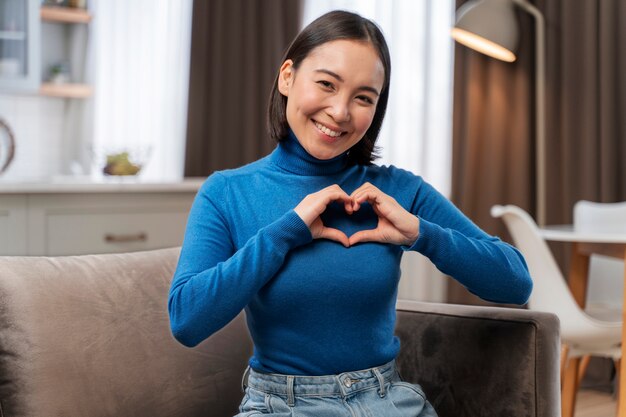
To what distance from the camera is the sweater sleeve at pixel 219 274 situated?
1.25 m

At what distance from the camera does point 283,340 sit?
52.3 inches

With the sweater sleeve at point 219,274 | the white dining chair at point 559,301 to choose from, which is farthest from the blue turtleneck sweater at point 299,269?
the white dining chair at point 559,301

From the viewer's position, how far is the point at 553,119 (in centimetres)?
379

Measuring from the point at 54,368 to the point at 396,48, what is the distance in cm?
283

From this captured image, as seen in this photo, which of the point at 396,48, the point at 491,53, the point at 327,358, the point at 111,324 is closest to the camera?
the point at 327,358

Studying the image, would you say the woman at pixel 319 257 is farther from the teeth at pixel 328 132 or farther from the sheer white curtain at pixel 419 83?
the sheer white curtain at pixel 419 83

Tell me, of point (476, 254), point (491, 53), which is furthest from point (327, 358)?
point (491, 53)

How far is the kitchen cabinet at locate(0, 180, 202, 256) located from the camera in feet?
9.23

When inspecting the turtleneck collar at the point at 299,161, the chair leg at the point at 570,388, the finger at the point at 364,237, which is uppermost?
the turtleneck collar at the point at 299,161

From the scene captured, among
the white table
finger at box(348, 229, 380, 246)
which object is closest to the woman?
finger at box(348, 229, 380, 246)

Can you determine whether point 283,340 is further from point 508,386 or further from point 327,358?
point 508,386

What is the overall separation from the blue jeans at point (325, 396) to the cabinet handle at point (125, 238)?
5.92ft

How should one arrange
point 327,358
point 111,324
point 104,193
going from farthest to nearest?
point 104,193 → point 111,324 → point 327,358

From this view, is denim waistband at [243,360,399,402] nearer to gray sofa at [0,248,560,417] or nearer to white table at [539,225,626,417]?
gray sofa at [0,248,560,417]
